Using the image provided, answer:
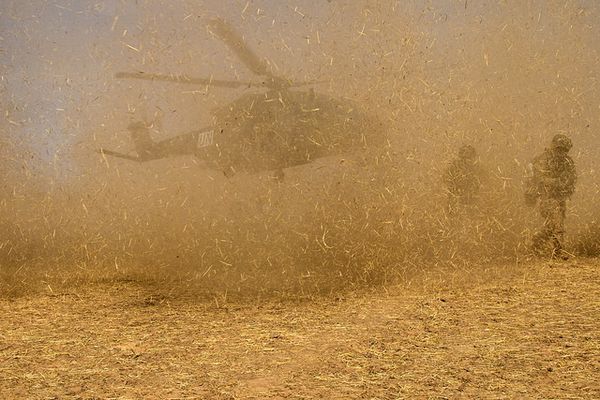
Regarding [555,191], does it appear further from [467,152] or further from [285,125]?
[285,125]

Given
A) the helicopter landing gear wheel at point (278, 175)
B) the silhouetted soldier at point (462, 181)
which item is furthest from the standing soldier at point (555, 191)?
the helicopter landing gear wheel at point (278, 175)

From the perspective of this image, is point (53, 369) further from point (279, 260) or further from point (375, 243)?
point (375, 243)

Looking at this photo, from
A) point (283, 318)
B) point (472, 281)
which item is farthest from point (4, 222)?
point (472, 281)

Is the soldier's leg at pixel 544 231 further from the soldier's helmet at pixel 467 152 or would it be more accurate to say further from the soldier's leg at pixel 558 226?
the soldier's helmet at pixel 467 152

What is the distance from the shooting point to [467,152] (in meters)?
8.45

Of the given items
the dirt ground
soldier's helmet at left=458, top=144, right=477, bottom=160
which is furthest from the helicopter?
the dirt ground

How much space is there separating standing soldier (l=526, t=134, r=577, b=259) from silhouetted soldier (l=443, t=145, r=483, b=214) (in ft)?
3.93

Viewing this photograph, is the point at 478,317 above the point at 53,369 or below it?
above

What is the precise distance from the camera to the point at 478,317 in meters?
4.41

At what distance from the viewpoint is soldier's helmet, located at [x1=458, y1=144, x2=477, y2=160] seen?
8.41 metres

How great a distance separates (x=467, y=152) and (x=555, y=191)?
5.53 ft

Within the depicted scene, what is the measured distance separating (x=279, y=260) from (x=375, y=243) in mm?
1407

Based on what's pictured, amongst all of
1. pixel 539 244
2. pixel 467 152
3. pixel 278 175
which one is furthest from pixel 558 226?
pixel 278 175

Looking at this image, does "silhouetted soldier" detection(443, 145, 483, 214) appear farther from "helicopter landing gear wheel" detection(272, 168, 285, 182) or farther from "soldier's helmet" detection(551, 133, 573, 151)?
"helicopter landing gear wheel" detection(272, 168, 285, 182)
